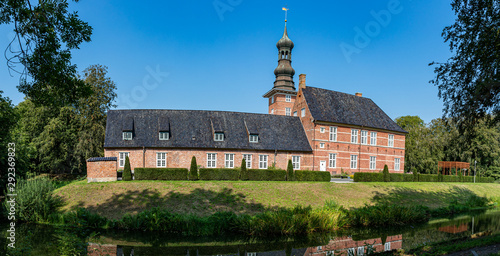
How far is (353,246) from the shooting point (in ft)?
40.4

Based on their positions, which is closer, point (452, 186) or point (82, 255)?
point (82, 255)

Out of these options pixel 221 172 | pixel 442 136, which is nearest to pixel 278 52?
pixel 221 172

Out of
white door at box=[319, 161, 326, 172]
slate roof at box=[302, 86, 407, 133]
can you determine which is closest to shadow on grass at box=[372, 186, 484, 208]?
white door at box=[319, 161, 326, 172]

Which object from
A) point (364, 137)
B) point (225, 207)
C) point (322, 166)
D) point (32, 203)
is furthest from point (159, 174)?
point (364, 137)

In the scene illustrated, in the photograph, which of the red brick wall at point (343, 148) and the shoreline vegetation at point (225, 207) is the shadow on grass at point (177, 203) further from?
the red brick wall at point (343, 148)

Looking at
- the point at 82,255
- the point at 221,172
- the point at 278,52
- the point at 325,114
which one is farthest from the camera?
the point at 278,52

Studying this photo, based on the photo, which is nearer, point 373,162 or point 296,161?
point 296,161

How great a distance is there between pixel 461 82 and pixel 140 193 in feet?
55.7

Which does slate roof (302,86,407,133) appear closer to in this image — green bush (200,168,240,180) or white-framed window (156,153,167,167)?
green bush (200,168,240,180)

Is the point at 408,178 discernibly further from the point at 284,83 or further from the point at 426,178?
the point at 284,83

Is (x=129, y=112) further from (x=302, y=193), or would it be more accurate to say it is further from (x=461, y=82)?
(x=461, y=82)

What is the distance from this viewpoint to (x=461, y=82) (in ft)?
34.7

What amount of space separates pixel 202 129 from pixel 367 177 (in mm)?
16189

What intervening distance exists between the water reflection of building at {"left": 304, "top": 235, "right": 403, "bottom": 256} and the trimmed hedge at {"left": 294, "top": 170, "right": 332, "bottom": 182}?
10889 mm
